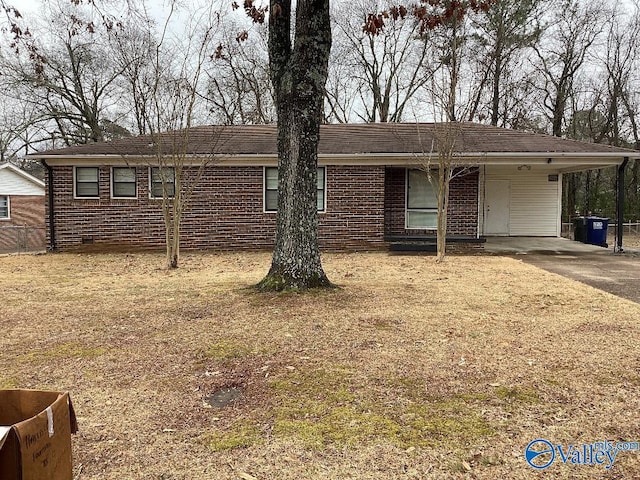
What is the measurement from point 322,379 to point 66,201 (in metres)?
12.6

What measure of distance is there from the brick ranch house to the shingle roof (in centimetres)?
6

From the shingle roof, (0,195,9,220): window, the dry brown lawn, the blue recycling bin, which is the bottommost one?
the dry brown lawn

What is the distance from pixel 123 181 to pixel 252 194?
370cm

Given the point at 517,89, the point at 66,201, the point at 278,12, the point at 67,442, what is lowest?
the point at 67,442

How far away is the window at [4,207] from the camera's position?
85.1 feet

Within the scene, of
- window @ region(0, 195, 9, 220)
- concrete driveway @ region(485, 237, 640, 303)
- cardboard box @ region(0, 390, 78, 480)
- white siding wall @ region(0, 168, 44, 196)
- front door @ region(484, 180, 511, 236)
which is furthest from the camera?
window @ region(0, 195, 9, 220)

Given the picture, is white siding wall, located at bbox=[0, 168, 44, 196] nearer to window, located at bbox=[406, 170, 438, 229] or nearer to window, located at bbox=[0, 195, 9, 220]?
window, located at bbox=[0, 195, 9, 220]

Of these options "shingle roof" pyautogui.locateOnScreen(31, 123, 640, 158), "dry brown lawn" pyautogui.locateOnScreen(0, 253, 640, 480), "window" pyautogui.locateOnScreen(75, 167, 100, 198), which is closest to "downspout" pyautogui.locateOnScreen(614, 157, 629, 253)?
"shingle roof" pyautogui.locateOnScreen(31, 123, 640, 158)

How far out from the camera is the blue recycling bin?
15210 millimetres

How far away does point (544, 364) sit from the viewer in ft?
13.7

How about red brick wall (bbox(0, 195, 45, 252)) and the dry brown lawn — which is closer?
the dry brown lawn

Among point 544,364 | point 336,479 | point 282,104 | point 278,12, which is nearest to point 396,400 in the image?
point 336,479

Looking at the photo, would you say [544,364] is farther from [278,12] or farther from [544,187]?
[544,187]

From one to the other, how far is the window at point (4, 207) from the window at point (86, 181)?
15.4 m
